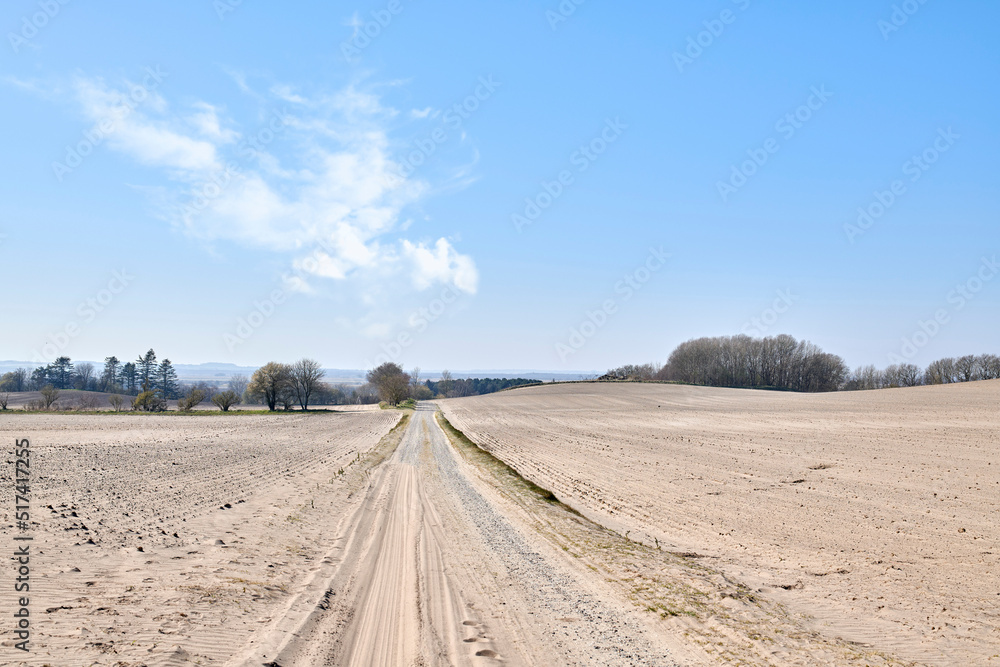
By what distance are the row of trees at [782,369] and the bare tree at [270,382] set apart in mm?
72608

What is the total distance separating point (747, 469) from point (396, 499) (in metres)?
14.1

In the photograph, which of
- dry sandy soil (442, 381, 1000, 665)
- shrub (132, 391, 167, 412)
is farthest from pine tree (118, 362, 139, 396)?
dry sandy soil (442, 381, 1000, 665)

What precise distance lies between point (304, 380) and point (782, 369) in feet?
345

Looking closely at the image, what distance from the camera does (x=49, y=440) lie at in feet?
100

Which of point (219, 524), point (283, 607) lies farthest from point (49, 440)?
point (283, 607)

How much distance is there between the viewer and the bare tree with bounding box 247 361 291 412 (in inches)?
3383

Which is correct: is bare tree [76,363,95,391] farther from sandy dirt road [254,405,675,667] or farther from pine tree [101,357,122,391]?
sandy dirt road [254,405,675,667]

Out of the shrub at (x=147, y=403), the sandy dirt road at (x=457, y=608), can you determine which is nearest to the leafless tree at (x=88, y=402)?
the shrub at (x=147, y=403)

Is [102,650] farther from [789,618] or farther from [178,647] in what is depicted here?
[789,618]

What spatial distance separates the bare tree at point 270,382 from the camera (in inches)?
3383

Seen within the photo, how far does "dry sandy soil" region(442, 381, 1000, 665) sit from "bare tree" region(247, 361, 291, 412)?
6167 cm

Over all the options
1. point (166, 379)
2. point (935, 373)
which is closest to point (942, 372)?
point (935, 373)

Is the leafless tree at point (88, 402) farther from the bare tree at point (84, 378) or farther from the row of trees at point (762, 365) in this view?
the row of trees at point (762, 365)

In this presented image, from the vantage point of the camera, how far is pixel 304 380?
92.2 metres
